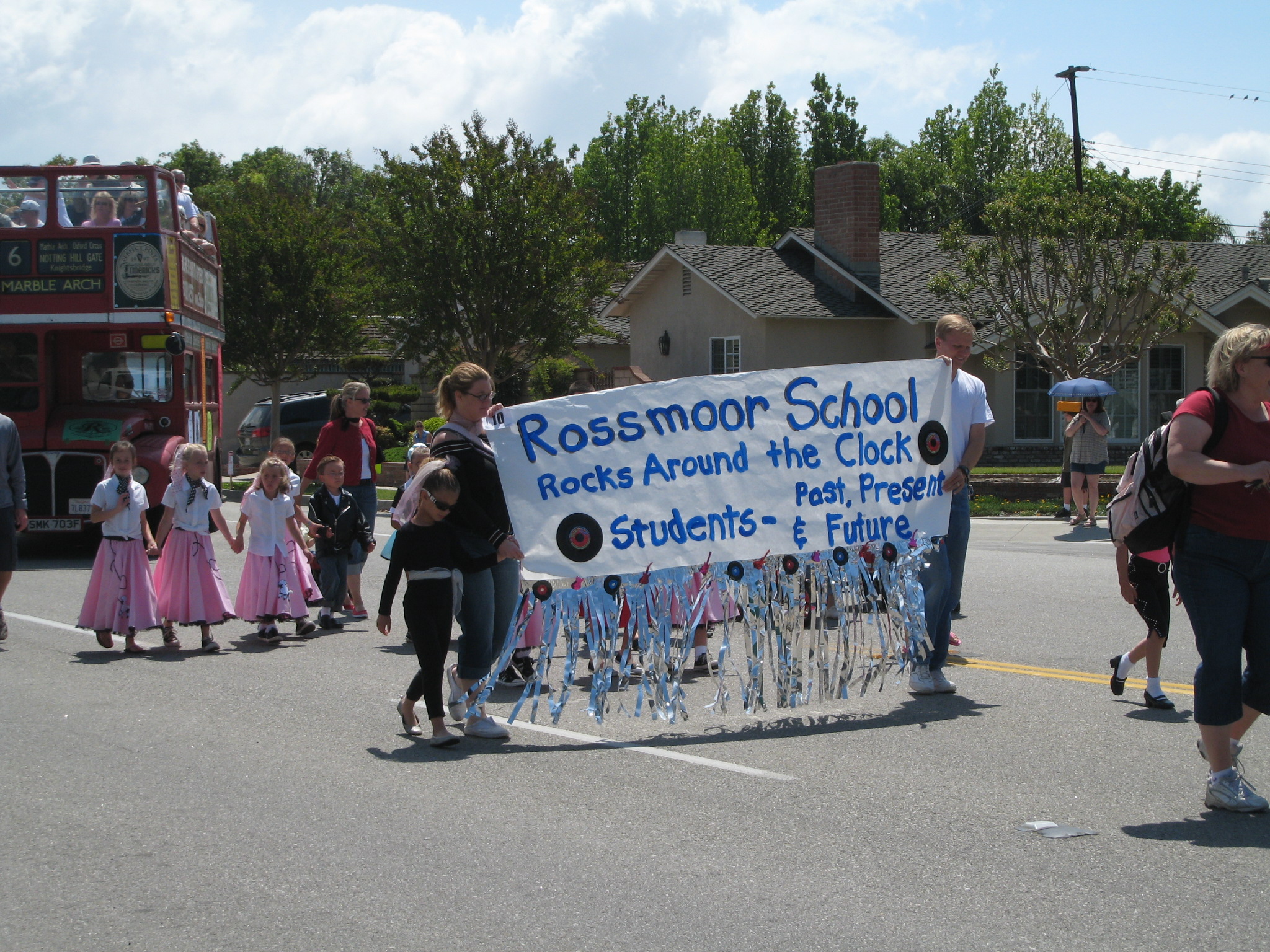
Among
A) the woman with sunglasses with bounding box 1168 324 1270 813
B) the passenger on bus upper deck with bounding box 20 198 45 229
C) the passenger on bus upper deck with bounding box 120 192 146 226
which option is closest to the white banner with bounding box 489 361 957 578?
the woman with sunglasses with bounding box 1168 324 1270 813

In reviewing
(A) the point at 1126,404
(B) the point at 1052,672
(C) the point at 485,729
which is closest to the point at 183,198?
(C) the point at 485,729

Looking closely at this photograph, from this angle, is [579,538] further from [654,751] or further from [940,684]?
[940,684]

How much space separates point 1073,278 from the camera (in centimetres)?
2181

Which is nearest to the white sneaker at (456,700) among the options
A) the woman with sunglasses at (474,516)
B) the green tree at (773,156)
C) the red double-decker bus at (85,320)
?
the woman with sunglasses at (474,516)

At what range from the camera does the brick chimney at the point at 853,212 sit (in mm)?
29656

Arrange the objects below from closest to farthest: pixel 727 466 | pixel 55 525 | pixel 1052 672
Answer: pixel 727 466
pixel 1052 672
pixel 55 525

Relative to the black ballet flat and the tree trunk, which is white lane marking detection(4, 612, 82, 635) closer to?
the black ballet flat

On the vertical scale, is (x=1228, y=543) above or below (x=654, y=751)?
above

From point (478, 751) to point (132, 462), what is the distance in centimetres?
440

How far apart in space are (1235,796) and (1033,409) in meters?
25.6

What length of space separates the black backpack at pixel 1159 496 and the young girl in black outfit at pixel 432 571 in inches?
118

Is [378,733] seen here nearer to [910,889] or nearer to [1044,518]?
[910,889]

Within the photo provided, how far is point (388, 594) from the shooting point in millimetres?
6180

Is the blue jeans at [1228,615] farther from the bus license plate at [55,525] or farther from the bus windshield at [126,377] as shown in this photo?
the bus windshield at [126,377]
